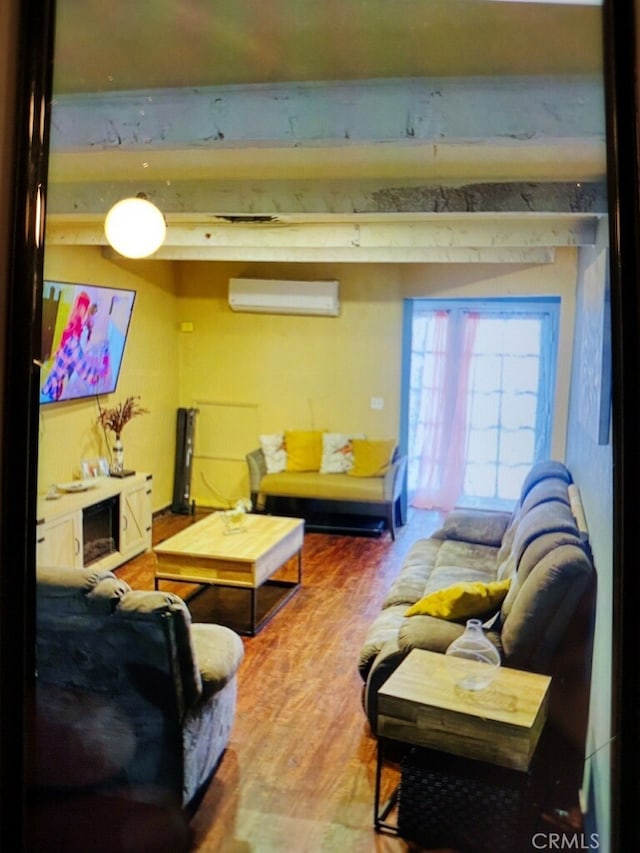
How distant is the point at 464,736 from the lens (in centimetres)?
162

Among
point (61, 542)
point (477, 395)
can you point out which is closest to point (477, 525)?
point (477, 395)

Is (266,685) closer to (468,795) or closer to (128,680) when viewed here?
(128,680)

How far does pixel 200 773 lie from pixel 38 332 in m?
1.29

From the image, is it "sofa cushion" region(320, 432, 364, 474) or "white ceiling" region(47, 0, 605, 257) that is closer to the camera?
"white ceiling" region(47, 0, 605, 257)

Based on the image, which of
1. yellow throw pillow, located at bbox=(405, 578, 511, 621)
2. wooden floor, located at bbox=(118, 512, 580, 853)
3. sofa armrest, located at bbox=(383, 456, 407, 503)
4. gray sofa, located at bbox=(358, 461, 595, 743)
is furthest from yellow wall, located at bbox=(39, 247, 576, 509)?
yellow throw pillow, located at bbox=(405, 578, 511, 621)

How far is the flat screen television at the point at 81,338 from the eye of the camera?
4.54ft

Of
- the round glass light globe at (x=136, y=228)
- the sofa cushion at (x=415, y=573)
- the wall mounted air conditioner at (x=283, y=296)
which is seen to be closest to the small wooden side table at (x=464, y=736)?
the sofa cushion at (x=415, y=573)

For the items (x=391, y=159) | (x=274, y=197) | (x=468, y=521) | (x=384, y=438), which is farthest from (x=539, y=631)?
(x=274, y=197)

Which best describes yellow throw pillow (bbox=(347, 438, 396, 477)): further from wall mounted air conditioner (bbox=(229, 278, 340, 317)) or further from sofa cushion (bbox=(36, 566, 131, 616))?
sofa cushion (bbox=(36, 566, 131, 616))

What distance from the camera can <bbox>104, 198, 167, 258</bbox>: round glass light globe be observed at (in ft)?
5.96

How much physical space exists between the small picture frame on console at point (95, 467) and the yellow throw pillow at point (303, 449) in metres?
0.65

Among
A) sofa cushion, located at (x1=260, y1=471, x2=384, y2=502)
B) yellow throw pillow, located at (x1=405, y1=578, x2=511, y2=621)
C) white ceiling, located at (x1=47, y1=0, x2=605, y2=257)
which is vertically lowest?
yellow throw pillow, located at (x1=405, y1=578, x2=511, y2=621)

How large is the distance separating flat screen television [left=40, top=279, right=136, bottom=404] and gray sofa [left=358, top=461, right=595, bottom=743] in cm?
120

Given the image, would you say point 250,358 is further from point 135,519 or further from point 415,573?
point 415,573
